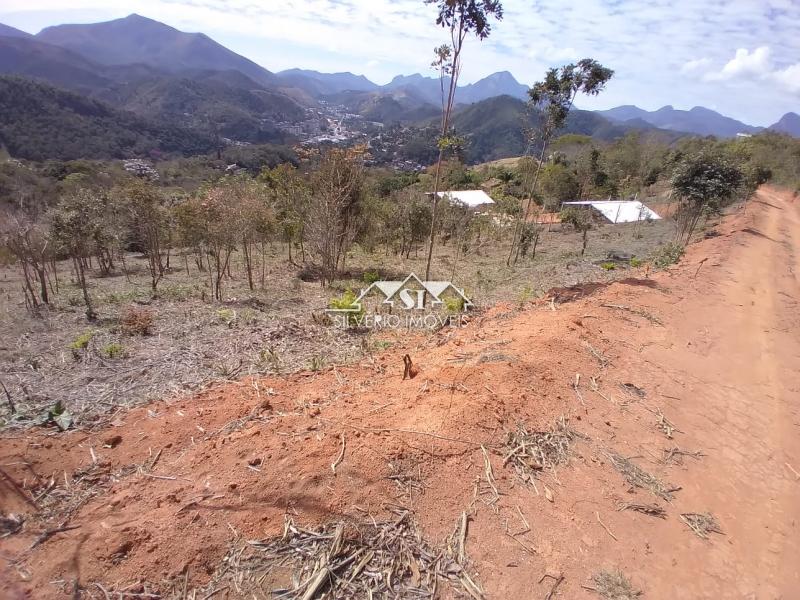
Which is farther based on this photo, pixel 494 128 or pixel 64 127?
pixel 494 128

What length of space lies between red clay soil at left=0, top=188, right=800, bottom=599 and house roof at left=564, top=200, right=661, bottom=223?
27304 millimetres

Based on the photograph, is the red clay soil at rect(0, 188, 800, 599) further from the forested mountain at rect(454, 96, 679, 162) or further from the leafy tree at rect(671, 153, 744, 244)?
the forested mountain at rect(454, 96, 679, 162)

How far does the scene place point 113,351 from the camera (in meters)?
6.25

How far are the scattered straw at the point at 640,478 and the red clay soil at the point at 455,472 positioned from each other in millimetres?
90

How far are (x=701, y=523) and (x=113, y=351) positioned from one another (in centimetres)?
808

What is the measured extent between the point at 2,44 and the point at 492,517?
203 meters

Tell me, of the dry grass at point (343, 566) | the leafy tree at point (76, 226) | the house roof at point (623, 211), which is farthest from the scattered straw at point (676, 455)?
the house roof at point (623, 211)

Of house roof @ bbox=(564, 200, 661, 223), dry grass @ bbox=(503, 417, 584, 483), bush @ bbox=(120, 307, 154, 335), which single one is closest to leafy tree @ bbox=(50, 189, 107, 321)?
bush @ bbox=(120, 307, 154, 335)

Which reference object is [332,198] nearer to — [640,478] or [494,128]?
[640,478]

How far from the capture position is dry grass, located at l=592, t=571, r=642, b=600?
119 inches

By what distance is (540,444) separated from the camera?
173 inches

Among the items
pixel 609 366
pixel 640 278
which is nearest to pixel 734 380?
pixel 609 366

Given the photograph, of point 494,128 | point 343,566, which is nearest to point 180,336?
point 343,566
